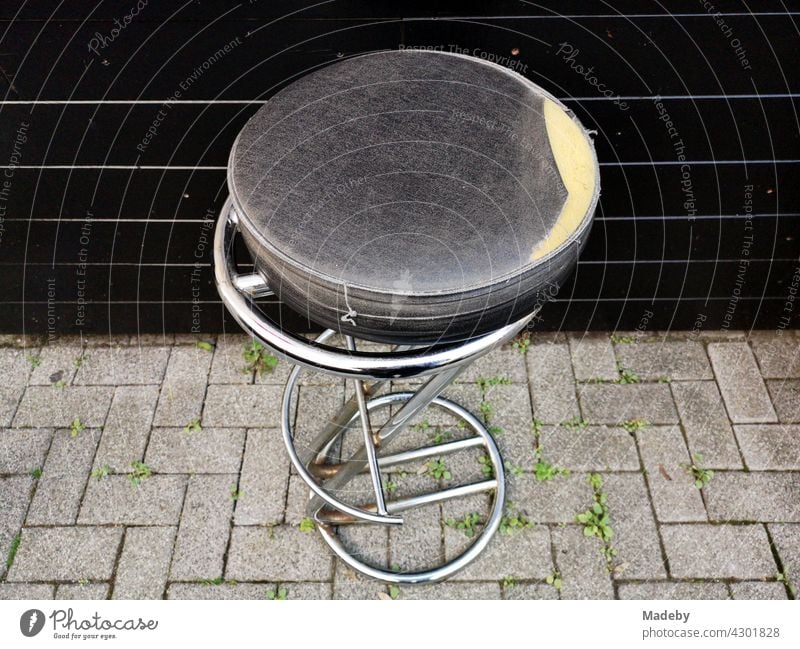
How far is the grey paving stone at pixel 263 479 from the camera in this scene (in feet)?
7.47

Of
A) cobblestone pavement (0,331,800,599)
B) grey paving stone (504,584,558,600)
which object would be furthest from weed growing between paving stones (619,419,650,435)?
grey paving stone (504,584,558,600)

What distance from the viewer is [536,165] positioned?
4.03 ft

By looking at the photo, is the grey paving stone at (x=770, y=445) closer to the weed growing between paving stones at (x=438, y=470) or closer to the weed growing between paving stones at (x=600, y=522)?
the weed growing between paving stones at (x=600, y=522)

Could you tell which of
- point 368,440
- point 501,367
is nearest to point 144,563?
point 368,440

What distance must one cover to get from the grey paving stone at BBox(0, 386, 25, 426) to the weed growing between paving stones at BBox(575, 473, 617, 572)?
218 centimetres

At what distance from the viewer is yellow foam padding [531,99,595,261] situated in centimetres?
116

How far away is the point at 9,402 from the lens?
2.58 meters

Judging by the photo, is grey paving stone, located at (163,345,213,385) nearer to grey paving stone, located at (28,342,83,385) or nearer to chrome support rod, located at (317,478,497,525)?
grey paving stone, located at (28,342,83,385)

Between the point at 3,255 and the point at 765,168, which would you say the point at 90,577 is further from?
the point at 765,168

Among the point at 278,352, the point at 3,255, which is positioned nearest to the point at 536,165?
the point at 278,352

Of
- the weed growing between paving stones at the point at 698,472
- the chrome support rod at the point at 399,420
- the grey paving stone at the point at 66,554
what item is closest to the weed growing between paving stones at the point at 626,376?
the weed growing between paving stones at the point at 698,472

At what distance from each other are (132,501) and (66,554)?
26 centimetres

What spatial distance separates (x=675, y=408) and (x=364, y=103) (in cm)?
185

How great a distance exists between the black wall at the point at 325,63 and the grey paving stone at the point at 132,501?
0.71 metres
